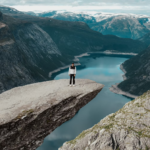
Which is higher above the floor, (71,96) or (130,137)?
(71,96)

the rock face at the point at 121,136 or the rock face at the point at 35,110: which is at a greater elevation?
the rock face at the point at 35,110

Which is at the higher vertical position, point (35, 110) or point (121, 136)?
point (35, 110)

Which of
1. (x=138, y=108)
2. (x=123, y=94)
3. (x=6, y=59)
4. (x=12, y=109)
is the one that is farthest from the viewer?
(x=123, y=94)

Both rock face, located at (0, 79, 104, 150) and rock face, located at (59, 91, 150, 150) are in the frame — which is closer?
rock face, located at (0, 79, 104, 150)

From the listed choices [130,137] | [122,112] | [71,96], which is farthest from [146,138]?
[71,96]

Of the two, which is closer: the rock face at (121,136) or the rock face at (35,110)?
the rock face at (35,110)

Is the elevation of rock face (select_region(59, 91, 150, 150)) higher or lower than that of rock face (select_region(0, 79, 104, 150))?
lower

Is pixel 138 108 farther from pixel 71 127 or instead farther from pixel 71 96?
pixel 71 127

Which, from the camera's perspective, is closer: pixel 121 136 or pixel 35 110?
pixel 35 110
